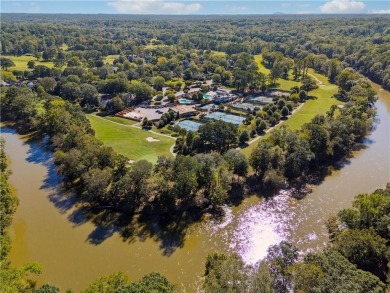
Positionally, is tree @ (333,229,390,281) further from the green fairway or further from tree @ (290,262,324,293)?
the green fairway

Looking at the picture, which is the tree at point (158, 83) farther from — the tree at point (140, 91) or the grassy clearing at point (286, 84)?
the grassy clearing at point (286, 84)

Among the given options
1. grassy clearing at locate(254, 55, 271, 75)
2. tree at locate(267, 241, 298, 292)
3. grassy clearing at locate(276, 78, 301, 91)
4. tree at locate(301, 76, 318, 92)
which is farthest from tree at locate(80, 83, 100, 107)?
tree at locate(267, 241, 298, 292)

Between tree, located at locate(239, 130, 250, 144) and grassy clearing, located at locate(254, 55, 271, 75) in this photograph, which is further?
grassy clearing, located at locate(254, 55, 271, 75)

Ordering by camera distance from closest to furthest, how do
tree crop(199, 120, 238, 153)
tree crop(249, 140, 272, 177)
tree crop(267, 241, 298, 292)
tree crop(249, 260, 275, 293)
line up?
tree crop(249, 260, 275, 293) → tree crop(267, 241, 298, 292) → tree crop(249, 140, 272, 177) → tree crop(199, 120, 238, 153)

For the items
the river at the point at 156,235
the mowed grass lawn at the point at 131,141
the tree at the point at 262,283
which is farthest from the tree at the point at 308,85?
the tree at the point at 262,283

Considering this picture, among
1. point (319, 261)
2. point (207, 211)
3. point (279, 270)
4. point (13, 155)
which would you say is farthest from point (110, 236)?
point (13, 155)

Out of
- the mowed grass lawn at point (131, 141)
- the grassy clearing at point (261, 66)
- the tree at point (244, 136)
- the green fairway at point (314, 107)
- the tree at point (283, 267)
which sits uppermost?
the tree at point (283, 267)
